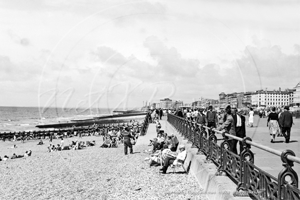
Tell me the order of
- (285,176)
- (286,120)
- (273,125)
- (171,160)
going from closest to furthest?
(285,176)
(171,160)
(286,120)
(273,125)

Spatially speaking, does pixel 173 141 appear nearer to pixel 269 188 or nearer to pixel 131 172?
pixel 131 172

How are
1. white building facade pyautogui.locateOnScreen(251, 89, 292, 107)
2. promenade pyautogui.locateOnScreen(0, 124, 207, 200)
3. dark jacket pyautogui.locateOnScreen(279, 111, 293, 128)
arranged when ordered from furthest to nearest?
1. white building facade pyautogui.locateOnScreen(251, 89, 292, 107)
2. dark jacket pyautogui.locateOnScreen(279, 111, 293, 128)
3. promenade pyautogui.locateOnScreen(0, 124, 207, 200)

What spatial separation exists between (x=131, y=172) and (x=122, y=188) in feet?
8.11

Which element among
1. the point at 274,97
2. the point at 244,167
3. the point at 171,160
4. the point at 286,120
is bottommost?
the point at 171,160

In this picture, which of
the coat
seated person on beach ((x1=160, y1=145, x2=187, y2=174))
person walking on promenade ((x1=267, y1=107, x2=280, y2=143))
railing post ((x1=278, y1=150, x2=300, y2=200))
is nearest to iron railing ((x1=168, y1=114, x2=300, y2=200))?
railing post ((x1=278, y1=150, x2=300, y2=200))

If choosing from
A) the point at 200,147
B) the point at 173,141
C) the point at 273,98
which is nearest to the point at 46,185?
the point at 173,141

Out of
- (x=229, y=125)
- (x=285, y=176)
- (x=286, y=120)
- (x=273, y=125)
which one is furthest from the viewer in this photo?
(x=273, y=125)

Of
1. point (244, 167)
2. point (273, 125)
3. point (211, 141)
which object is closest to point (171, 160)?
point (211, 141)

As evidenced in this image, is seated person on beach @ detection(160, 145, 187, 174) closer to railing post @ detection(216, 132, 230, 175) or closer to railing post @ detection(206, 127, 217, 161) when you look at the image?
railing post @ detection(206, 127, 217, 161)

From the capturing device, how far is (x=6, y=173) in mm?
16375

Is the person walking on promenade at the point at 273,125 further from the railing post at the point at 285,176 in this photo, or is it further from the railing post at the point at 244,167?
the railing post at the point at 285,176

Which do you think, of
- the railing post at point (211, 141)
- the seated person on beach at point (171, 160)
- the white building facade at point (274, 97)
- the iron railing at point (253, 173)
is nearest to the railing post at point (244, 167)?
the iron railing at point (253, 173)

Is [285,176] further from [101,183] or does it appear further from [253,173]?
[101,183]

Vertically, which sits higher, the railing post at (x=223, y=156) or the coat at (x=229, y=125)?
the coat at (x=229, y=125)
